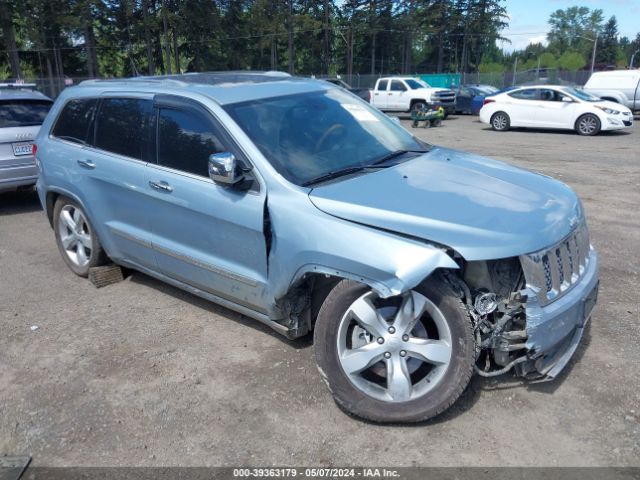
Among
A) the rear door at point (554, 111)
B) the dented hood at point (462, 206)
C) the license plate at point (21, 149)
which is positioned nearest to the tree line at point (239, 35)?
the rear door at point (554, 111)

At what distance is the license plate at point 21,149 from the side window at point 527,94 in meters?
15.6

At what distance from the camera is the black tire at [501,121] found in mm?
18672

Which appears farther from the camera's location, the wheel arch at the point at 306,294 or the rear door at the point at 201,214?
the rear door at the point at 201,214

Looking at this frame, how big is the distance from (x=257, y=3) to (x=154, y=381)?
49247mm

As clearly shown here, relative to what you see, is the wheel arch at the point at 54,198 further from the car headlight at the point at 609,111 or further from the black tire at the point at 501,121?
the black tire at the point at 501,121

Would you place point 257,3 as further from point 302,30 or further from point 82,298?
point 82,298

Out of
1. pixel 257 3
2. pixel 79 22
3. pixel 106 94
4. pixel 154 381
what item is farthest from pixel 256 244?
pixel 257 3

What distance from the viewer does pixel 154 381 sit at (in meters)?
3.51

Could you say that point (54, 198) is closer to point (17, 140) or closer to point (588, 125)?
point (17, 140)

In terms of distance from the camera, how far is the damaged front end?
2857mm

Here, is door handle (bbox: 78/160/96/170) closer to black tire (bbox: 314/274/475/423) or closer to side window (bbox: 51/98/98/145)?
side window (bbox: 51/98/98/145)

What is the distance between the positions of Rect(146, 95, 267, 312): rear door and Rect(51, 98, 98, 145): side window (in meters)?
1.07

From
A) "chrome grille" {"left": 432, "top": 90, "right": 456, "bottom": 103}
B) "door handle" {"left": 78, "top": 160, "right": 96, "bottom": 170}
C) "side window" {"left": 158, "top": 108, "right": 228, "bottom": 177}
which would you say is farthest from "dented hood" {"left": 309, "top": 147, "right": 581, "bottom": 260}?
"chrome grille" {"left": 432, "top": 90, "right": 456, "bottom": 103}

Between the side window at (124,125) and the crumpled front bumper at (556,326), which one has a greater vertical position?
the side window at (124,125)
